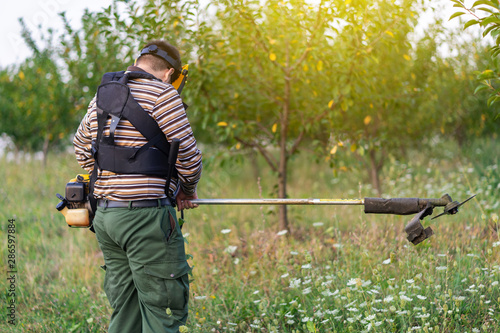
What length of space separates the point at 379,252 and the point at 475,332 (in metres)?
1.41

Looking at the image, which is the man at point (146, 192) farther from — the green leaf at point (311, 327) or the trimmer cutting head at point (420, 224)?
the trimmer cutting head at point (420, 224)

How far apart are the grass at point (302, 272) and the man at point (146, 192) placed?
0.82 m

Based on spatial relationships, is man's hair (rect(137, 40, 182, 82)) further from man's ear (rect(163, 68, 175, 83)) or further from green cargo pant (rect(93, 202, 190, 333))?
green cargo pant (rect(93, 202, 190, 333))

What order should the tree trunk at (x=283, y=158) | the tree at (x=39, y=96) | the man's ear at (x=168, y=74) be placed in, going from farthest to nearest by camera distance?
the tree at (x=39, y=96)
the tree trunk at (x=283, y=158)
the man's ear at (x=168, y=74)

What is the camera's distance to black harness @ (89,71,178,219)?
268 centimetres

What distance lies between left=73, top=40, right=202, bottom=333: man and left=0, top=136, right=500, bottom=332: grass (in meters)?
0.82

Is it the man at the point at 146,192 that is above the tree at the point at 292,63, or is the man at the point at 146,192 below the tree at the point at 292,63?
below

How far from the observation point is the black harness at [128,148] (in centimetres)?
268

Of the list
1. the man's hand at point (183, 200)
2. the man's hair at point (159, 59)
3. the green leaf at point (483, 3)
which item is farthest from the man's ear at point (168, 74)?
the green leaf at point (483, 3)

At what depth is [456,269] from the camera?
13.0ft

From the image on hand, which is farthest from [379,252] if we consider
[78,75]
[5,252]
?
[78,75]

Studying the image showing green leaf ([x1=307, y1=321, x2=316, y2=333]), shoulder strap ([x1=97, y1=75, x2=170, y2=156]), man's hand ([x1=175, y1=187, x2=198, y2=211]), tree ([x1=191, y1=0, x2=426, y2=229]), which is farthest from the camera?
tree ([x1=191, y1=0, x2=426, y2=229])

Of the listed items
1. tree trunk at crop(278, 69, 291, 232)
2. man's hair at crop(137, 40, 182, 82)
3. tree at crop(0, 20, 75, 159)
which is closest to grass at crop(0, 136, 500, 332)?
tree trunk at crop(278, 69, 291, 232)
